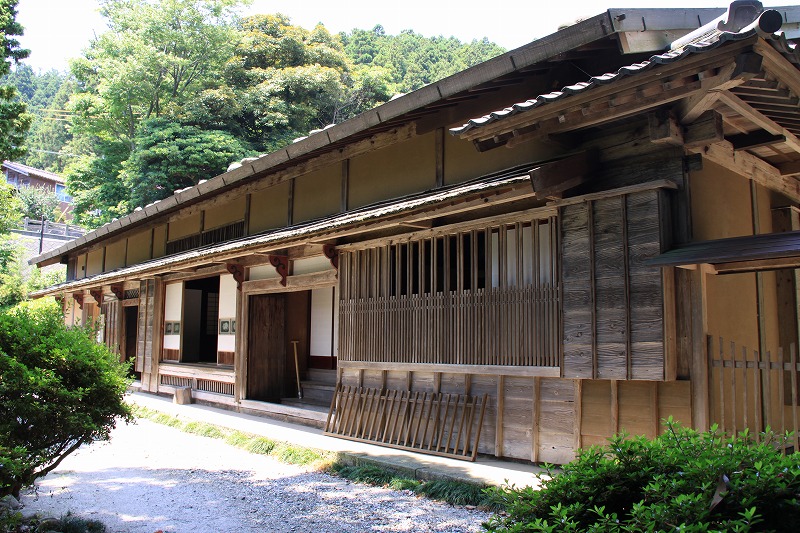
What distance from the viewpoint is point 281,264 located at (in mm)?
11234

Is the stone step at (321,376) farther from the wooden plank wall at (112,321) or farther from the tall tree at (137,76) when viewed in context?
the tall tree at (137,76)

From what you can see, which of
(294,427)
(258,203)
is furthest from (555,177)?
(258,203)

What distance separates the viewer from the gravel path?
5.58m

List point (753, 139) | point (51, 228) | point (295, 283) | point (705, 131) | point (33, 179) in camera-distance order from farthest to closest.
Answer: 1. point (33, 179)
2. point (51, 228)
3. point (295, 283)
4. point (753, 139)
5. point (705, 131)

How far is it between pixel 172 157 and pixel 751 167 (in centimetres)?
2651

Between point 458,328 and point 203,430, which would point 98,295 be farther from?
point 458,328

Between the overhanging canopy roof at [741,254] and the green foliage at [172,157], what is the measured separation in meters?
26.0

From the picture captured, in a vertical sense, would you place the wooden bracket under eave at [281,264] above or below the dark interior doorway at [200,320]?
above

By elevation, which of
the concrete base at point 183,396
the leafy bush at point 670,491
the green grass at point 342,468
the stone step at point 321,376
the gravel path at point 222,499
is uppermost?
the leafy bush at point 670,491

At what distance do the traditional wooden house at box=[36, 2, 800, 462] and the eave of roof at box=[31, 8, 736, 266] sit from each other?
29mm

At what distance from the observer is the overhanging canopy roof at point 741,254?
193 inches

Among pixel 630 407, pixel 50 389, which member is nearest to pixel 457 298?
pixel 630 407

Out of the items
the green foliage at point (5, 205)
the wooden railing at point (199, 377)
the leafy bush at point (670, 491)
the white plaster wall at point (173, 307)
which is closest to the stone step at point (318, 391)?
the wooden railing at point (199, 377)

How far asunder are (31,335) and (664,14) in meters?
6.78
